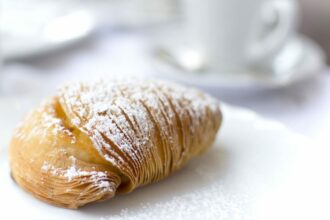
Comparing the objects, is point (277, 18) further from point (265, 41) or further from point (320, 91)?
point (320, 91)

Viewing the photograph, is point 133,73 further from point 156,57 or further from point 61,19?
point 61,19

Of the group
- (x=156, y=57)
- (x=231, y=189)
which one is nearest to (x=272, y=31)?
(x=156, y=57)

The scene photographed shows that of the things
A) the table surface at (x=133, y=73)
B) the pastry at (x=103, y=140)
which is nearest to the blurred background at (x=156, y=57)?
the table surface at (x=133, y=73)

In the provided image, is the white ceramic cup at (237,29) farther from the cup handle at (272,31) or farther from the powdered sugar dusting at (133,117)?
the powdered sugar dusting at (133,117)

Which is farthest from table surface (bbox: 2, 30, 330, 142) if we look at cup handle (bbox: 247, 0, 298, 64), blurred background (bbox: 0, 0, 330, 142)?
cup handle (bbox: 247, 0, 298, 64)

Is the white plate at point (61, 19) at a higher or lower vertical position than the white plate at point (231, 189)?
lower

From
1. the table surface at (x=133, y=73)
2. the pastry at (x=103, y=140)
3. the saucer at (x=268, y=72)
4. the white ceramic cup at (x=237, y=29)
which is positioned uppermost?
the pastry at (x=103, y=140)

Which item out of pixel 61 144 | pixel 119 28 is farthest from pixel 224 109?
pixel 119 28

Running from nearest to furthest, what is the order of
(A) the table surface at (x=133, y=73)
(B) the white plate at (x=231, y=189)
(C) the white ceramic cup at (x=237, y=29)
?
(B) the white plate at (x=231, y=189) → (A) the table surface at (x=133, y=73) → (C) the white ceramic cup at (x=237, y=29)
